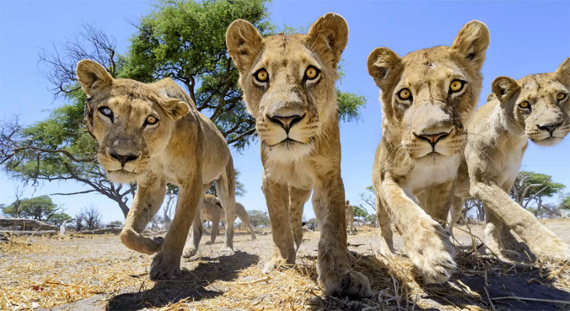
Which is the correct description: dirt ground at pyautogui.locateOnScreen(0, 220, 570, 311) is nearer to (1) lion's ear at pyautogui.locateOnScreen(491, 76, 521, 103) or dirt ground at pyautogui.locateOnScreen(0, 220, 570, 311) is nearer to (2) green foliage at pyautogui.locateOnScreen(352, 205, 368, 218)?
(1) lion's ear at pyautogui.locateOnScreen(491, 76, 521, 103)

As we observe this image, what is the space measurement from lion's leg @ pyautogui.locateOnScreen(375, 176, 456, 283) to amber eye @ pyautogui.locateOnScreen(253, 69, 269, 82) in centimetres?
130

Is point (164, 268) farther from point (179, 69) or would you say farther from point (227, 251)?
point (179, 69)

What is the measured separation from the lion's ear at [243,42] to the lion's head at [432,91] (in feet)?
3.26

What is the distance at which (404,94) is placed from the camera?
304 centimetres

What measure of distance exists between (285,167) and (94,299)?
1.77 meters

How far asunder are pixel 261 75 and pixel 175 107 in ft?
4.09

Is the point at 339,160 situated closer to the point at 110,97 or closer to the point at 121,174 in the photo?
the point at 121,174

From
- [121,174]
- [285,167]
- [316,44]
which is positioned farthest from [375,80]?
[121,174]

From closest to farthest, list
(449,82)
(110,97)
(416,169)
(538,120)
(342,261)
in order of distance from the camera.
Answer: (342,261), (449,82), (416,169), (110,97), (538,120)

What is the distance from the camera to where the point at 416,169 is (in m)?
3.12

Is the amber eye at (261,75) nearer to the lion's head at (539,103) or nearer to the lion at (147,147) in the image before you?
the lion at (147,147)

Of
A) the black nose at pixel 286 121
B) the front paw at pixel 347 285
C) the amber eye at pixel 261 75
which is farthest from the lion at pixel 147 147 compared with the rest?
the front paw at pixel 347 285

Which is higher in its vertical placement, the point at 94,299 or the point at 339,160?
the point at 339,160

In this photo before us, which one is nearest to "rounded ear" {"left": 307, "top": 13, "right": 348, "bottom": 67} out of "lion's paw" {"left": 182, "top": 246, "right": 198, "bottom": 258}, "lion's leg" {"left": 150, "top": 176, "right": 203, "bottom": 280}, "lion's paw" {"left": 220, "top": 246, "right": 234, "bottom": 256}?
"lion's leg" {"left": 150, "top": 176, "right": 203, "bottom": 280}
